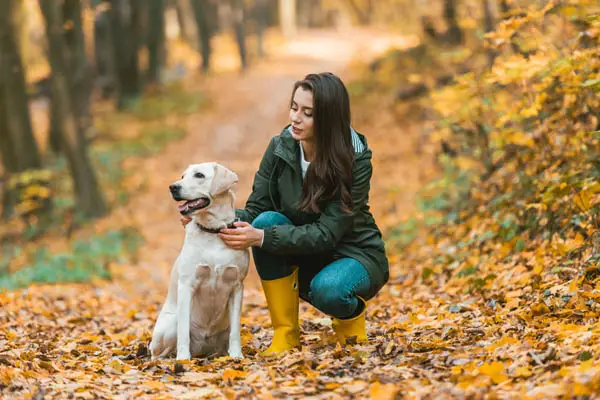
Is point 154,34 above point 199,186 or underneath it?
above

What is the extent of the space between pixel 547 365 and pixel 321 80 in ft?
7.21

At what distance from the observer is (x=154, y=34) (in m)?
24.5

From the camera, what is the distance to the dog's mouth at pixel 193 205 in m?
4.55

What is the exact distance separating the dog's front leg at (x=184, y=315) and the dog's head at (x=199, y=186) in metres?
0.47

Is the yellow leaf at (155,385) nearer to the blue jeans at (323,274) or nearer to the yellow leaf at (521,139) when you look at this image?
the blue jeans at (323,274)

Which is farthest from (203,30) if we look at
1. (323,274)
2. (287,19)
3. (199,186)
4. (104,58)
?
(323,274)

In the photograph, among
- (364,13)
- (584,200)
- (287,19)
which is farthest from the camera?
(364,13)

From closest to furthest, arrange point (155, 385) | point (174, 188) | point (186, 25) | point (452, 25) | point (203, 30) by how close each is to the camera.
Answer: point (155, 385) < point (174, 188) < point (452, 25) < point (203, 30) < point (186, 25)

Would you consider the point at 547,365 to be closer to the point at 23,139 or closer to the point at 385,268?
the point at 385,268

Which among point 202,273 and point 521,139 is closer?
point 202,273

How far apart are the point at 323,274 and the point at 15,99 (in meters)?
11.0

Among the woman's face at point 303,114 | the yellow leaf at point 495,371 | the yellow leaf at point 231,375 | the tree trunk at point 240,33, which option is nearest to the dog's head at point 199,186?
the woman's face at point 303,114

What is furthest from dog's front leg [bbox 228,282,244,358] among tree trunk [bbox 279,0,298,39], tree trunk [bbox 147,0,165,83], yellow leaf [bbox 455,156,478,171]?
tree trunk [bbox 279,0,298,39]

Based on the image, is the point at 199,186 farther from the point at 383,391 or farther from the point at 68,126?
the point at 68,126
